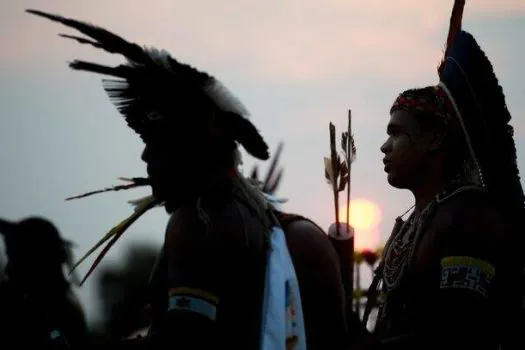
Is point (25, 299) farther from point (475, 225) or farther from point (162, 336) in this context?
point (475, 225)

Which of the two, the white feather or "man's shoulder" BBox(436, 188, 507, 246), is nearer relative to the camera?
"man's shoulder" BBox(436, 188, 507, 246)

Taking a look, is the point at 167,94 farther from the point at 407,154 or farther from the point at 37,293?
the point at 37,293

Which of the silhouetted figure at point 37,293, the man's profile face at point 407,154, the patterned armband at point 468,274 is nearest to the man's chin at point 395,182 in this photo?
the man's profile face at point 407,154

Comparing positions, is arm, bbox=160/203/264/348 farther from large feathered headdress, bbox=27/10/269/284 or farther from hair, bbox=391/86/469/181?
hair, bbox=391/86/469/181

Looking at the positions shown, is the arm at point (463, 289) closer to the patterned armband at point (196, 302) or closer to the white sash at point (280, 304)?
the white sash at point (280, 304)

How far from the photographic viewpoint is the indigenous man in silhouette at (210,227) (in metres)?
3.72

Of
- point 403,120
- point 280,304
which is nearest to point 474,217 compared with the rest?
point 403,120

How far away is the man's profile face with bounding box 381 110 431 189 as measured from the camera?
4.19m

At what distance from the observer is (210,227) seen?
3756 mm

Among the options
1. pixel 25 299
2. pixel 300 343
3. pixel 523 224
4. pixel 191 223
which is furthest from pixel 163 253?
pixel 25 299

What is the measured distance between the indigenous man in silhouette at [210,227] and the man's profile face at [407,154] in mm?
390

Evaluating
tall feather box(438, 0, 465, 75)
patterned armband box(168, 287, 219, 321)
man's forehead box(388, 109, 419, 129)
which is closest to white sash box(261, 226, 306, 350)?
patterned armband box(168, 287, 219, 321)

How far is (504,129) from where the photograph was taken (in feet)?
13.5

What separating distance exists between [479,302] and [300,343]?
722mm
